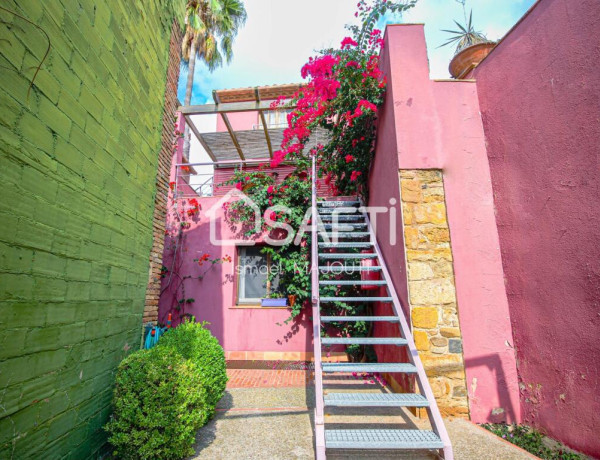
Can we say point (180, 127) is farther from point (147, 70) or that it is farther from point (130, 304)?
point (130, 304)

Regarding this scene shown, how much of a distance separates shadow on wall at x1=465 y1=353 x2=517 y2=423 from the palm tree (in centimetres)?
985

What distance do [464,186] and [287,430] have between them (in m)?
2.99

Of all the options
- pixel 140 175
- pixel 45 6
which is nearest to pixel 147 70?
pixel 140 175

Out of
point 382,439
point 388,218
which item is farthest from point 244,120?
point 382,439

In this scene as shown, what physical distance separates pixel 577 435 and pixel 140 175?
4.40 m

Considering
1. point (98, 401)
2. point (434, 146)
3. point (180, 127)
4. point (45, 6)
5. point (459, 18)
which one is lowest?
point (98, 401)

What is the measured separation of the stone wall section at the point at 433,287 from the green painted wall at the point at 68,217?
2809mm

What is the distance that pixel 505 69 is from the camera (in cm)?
326

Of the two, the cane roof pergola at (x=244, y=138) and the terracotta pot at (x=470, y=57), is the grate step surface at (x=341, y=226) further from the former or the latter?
the cane roof pergola at (x=244, y=138)

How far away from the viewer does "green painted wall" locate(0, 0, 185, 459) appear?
179cm

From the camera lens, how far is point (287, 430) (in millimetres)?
2822

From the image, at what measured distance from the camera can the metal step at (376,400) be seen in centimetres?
239

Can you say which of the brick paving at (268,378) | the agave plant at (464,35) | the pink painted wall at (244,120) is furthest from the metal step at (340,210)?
the pink painted wall at (244,120)

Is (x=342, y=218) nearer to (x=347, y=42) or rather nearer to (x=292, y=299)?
(x=292, y=299)
